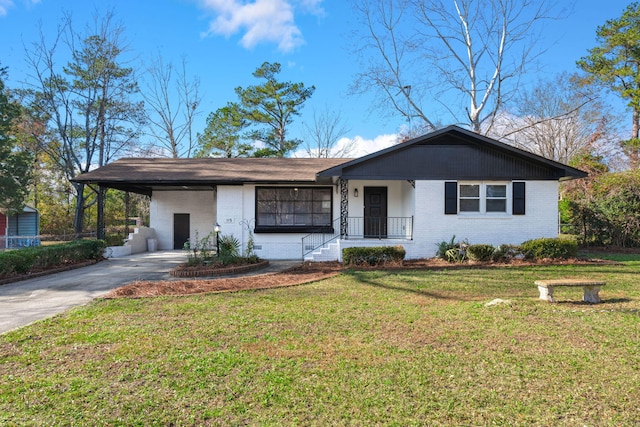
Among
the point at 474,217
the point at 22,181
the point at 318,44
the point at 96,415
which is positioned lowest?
Answer: the point at 96,415

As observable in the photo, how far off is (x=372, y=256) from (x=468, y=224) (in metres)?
3.96

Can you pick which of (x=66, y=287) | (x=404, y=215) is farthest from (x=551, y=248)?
(x=66, y=287)

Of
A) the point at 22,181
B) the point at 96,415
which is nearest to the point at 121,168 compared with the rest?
the point at 22,181

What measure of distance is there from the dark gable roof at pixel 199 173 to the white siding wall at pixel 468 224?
3.94 m

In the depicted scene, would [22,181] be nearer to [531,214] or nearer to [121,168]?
[121,168]

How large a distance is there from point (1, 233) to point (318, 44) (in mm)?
23385

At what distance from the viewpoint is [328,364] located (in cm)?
412

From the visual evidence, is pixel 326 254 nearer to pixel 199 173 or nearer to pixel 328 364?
pixel 199 173

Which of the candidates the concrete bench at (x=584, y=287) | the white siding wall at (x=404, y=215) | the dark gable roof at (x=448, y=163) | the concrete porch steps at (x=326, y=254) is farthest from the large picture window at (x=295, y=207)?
the concrete bench at (x=584, y=287)

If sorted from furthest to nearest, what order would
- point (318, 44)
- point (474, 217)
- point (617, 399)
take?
point (318, 44)
point (474, 217)
point (617, 399)

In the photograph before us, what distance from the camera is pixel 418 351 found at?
4512 mm

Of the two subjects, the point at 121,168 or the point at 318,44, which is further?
the point at 318,44

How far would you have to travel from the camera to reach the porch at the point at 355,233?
13.9 meters

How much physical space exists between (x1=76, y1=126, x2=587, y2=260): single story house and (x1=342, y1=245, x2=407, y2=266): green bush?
123 centimetres
